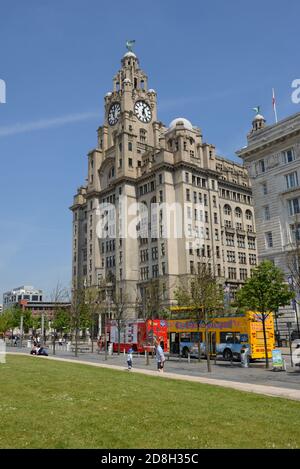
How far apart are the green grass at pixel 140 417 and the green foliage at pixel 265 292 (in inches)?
637

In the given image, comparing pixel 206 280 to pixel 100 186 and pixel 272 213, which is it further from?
pixel 100 186

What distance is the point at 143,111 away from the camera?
10562 centimetres

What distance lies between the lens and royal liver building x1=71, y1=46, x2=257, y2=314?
86.9 metres

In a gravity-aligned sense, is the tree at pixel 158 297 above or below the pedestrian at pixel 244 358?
above

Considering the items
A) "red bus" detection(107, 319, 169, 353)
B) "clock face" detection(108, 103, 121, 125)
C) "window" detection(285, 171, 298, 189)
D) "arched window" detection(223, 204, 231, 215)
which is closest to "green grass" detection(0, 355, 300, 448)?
"red bus" detection(107, 319, 169, 353)

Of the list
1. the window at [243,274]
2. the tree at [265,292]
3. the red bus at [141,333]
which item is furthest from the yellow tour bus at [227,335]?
the window at [243,274]

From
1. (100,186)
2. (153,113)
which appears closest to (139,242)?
(100,186)

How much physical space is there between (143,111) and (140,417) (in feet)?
329

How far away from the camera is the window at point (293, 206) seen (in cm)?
5259

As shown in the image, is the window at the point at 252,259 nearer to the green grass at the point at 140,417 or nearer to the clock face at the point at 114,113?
the clock face at the point at 114,113

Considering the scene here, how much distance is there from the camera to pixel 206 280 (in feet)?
126

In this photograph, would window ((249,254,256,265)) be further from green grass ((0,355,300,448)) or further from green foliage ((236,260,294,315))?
green grass ((0,355,300,448))
